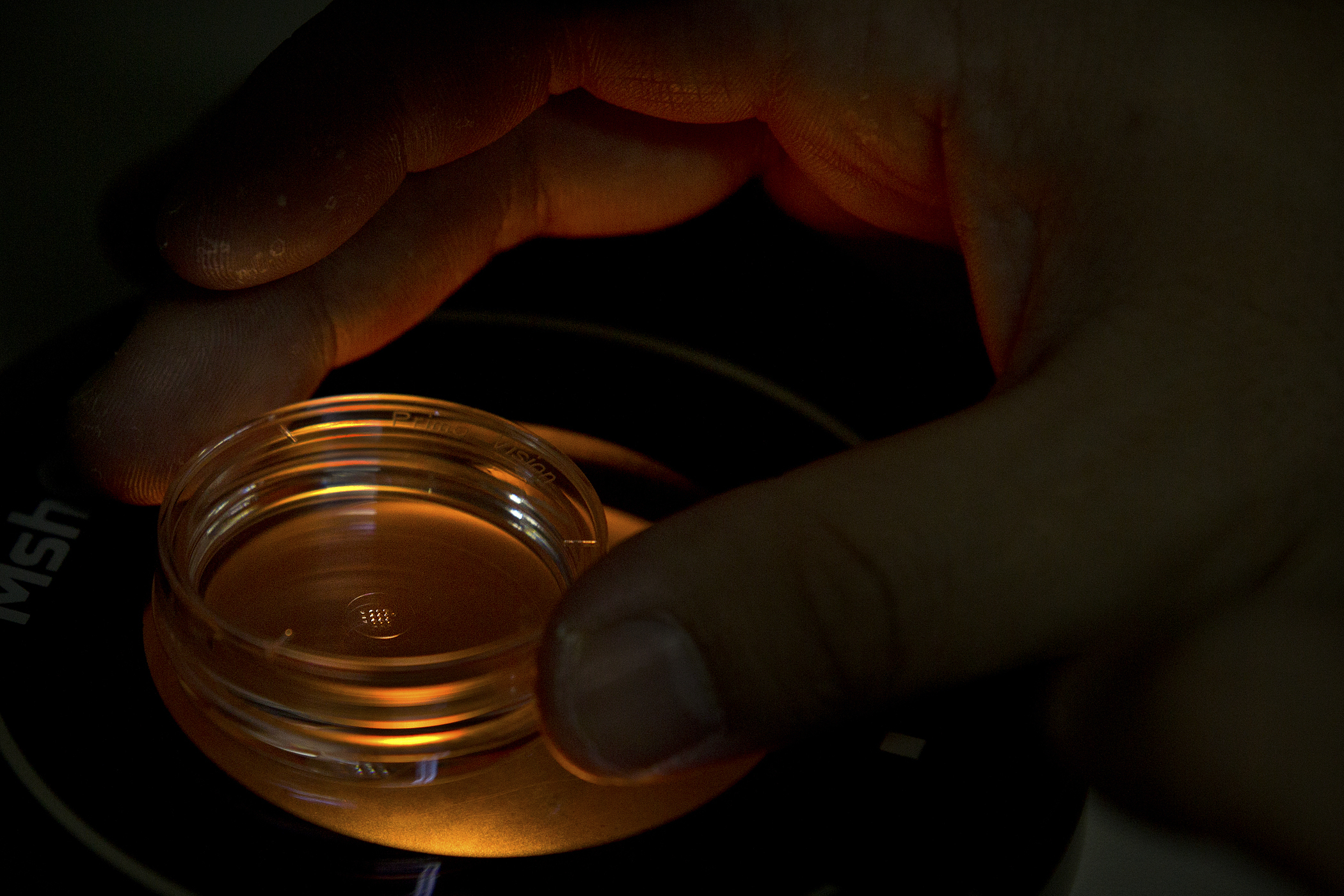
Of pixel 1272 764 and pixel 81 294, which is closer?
pixel 1272 764

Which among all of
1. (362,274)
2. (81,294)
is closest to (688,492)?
(362,274)

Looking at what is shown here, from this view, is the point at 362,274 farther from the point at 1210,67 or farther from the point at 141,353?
the point at 1210,67

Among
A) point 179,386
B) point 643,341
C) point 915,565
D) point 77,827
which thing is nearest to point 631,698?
point 915,565

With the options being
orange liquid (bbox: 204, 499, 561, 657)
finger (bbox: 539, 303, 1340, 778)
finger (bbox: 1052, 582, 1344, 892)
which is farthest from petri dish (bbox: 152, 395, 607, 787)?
finger (bbox: 1052, 582, 1344, 892)

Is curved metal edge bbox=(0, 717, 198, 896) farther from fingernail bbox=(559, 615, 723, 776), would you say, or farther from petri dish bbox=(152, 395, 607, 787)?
fingernail bbox=(559, 615, 723, 776)

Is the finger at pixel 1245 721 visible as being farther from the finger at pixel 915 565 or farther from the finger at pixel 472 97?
the finger at pixel 472 97

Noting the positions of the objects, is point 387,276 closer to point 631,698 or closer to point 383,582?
point 383,582

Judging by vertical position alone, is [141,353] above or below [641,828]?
above
